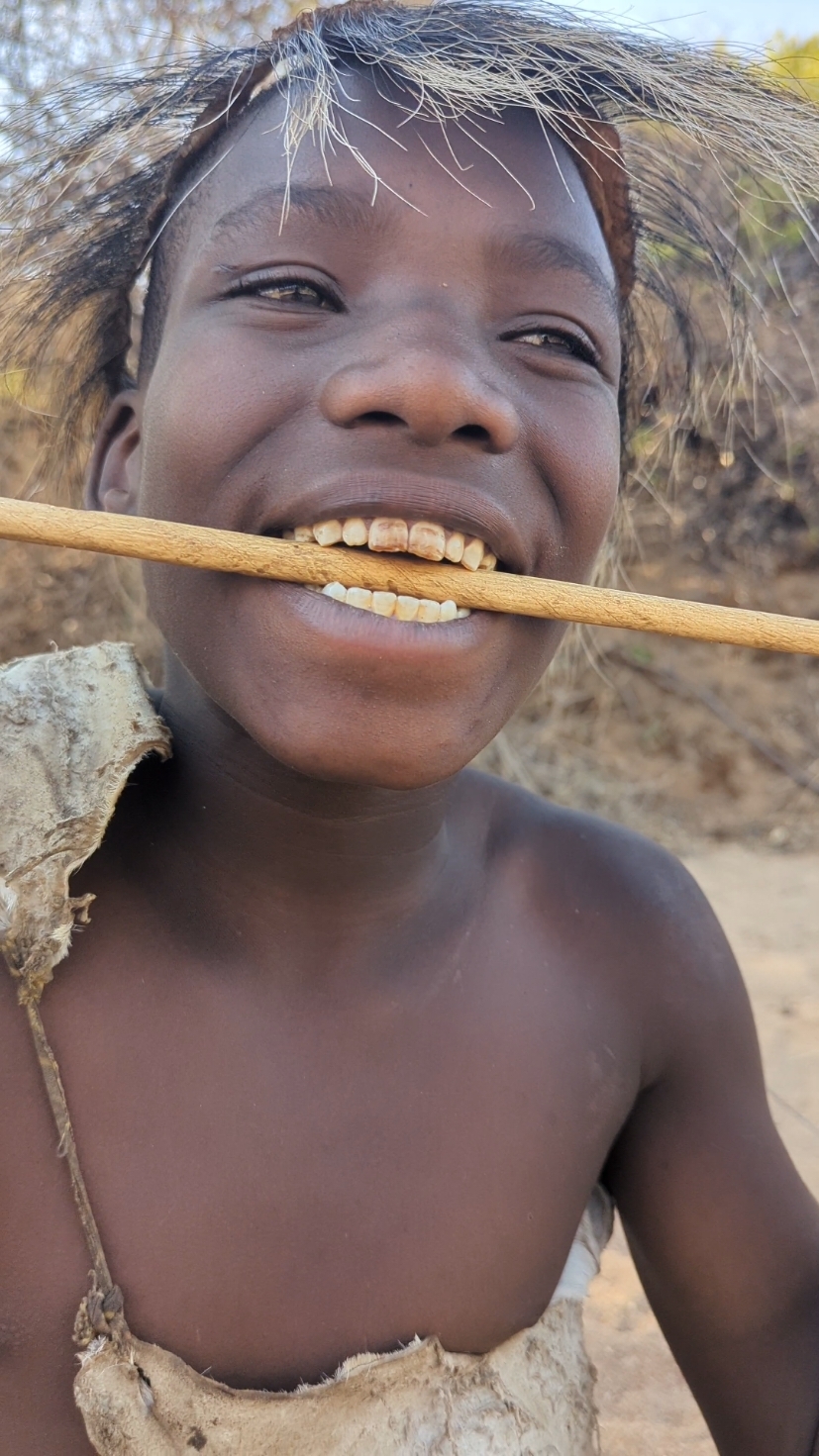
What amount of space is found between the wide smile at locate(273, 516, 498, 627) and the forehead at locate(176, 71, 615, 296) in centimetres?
24

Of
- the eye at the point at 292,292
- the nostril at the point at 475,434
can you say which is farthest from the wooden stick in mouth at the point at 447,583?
the eye at the point at 292,292

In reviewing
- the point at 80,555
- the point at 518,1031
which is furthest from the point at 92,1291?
the point at 80,555

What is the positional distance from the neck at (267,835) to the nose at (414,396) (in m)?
0.33

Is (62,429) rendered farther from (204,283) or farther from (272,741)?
(272,741)

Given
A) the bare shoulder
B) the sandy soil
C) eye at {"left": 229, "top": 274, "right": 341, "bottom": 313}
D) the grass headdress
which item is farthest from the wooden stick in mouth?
the sandy soil

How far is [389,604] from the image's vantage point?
3.01ft

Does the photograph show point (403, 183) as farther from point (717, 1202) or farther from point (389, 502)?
point (717, 1202)

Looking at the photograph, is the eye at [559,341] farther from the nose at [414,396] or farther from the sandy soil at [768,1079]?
the sandy soil at [768,1079]

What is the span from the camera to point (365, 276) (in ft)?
3.24

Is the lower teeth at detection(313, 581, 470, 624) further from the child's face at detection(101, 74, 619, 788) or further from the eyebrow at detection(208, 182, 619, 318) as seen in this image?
the eyebrow at detection(208, 182, 619, 318)

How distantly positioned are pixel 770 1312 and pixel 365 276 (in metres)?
1.11

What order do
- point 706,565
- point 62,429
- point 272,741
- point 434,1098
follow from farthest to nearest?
point 706,565 < point 62,429 < point 434,1098 < point 272,741

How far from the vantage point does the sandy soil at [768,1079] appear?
77.5 inches

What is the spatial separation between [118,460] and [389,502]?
0.50 m
